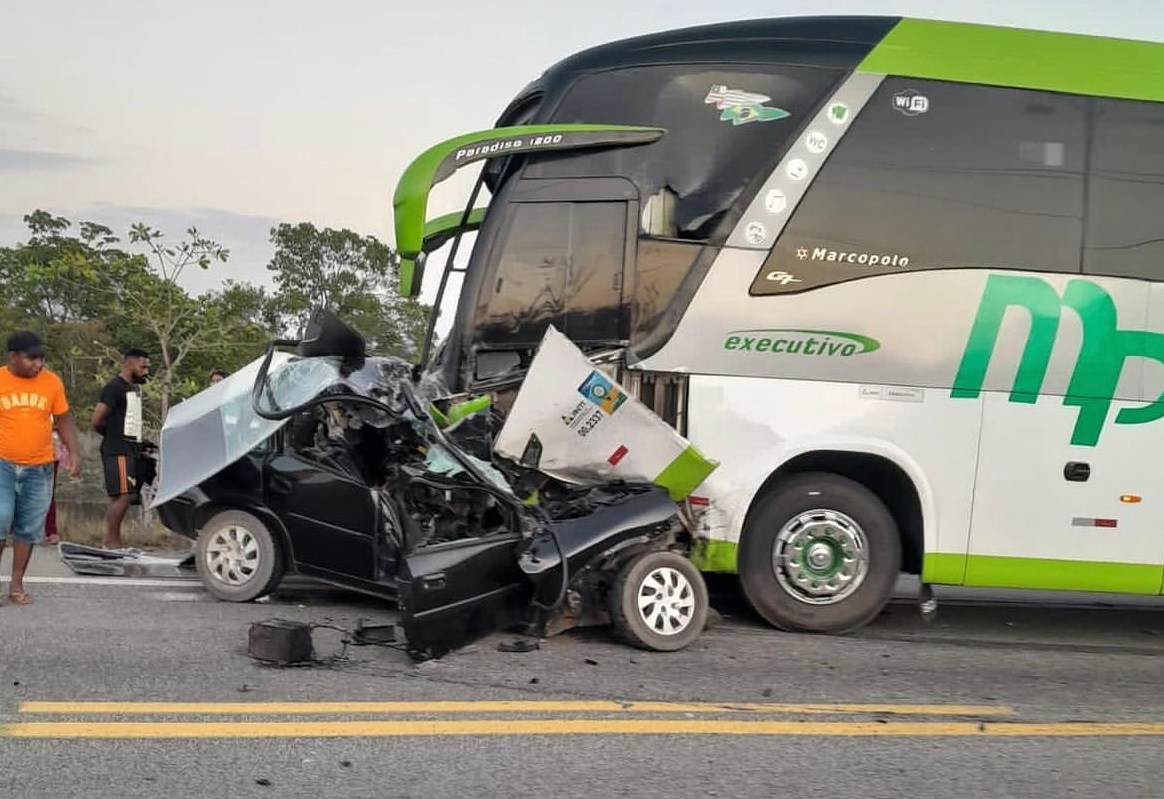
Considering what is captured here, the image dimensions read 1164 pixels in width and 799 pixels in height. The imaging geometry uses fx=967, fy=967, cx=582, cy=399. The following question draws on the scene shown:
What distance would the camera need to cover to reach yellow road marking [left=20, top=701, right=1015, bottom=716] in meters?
4.40

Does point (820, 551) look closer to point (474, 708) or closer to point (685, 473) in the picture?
point (685, 473)

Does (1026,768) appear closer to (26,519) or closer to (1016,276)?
(1016,276)

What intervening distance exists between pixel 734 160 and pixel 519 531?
2.80 meters

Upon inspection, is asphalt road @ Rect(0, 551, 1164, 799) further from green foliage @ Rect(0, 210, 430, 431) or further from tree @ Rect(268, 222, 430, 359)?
tree @ Rect(268, 222, 430, 359)

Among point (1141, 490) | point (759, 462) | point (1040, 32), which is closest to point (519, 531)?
point (759, 462)

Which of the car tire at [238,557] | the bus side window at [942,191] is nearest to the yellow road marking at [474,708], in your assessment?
the car tire at [238,557]

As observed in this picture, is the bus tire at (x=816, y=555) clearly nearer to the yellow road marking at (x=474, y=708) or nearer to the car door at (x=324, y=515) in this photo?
the yellow road marking at (x=474, y=708)

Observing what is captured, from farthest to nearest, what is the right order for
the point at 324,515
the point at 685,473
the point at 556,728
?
the point at 324,515
the point at 685,473
the point at 556,728

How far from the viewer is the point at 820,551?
6.38 meters

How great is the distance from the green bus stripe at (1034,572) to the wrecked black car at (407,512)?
1.73 metres

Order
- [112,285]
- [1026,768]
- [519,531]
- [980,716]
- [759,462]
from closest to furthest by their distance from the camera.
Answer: [1026,768]
[980,716]
[519,531]
[759,462]
[112,285]

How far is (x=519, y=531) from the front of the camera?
5504 millimetres

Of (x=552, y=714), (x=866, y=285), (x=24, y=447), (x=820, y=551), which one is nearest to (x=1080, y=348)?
(x=866, y=285)

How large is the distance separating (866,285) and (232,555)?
4.55m
